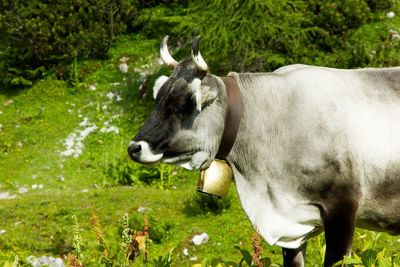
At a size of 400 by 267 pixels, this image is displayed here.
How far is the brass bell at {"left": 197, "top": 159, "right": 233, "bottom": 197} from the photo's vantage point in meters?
3.96

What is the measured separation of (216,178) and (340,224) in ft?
2.41

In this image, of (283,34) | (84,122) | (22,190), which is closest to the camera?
(22,190)

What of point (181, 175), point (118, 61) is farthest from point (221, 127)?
point (118, 61)

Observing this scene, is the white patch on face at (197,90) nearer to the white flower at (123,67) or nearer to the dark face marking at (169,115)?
the dark face marking at (169,115)

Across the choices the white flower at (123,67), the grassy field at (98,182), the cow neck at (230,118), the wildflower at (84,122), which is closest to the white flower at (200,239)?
the grassy field at (98,182)

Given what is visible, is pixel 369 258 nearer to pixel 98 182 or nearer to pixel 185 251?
pixel 185 251

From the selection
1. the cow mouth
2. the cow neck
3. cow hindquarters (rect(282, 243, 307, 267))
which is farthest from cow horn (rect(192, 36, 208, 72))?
cow hindquarters (rect(282, 243, 307, 267))

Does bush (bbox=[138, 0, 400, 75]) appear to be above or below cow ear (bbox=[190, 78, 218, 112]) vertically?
below

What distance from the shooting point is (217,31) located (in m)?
12.9

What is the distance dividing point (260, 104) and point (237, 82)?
0.18 m

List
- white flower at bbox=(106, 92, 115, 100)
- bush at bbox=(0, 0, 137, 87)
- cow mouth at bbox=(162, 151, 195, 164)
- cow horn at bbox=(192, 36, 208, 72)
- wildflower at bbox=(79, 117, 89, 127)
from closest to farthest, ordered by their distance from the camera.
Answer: cow horn at bbox=(192, 36, 208, 72) < cow mouth at bbox=(162, 151, 195, 164) < wildflower at bbox=(79, 117, 89, 127) < white flower at bbox=(106, 92, 115, 100) < bush at bbox=(0, 0, 137, 87)

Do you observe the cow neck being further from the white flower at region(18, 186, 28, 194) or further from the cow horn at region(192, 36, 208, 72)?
the white flower at region(18, 186, 28, 194)

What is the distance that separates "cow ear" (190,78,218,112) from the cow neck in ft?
0.42

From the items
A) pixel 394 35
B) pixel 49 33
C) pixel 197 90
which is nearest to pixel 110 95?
pixel 49 33
